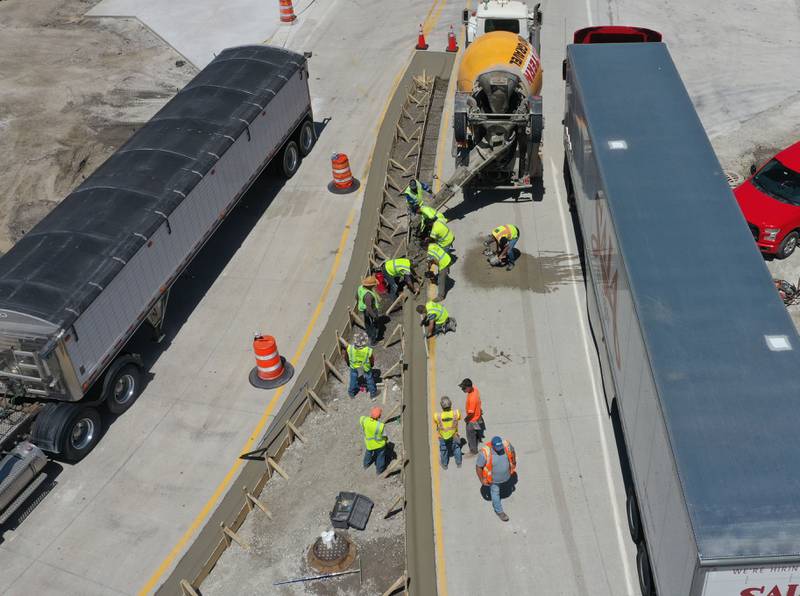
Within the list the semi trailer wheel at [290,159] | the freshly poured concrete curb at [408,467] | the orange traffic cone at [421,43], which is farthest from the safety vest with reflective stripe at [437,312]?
the orange traffic cone at [421,43]

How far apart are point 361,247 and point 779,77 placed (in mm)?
16101

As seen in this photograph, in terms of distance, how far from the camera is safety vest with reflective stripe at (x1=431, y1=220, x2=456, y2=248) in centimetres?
1916

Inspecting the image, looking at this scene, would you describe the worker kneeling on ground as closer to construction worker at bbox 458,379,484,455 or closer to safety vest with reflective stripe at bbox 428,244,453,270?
safety vest with reflective stripe at bbox 428,244,453,270

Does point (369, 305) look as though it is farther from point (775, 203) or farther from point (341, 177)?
point (775, 203)

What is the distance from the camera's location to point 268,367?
58.9 feet

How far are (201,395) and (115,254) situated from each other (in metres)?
3.39

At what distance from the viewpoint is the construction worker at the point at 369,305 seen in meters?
18.1

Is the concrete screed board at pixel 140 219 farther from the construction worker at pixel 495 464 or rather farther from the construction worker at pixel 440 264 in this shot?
the construction worker at pixel 495 464

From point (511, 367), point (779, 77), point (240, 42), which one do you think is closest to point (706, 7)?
point (779, 77)

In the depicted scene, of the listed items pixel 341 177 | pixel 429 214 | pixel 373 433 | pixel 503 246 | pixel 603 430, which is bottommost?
pixel 603 430

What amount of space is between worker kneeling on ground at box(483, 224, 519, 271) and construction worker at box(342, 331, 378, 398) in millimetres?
4121

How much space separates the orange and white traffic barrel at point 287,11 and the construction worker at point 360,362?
19711mm

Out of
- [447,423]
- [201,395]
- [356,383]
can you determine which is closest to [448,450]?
[447,423]

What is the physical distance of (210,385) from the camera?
18250 millimetres
